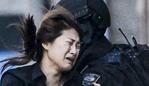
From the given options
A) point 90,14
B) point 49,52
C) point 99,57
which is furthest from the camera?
point 90,14

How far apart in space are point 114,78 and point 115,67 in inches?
3.5

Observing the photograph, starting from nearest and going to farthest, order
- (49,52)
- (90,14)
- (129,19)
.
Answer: (49,52)
(90,14)
(129,19)

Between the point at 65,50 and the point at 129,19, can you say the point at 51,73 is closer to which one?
the point at 65,50

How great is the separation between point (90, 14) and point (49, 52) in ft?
1.84

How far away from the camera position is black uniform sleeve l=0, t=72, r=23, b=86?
445 centimetres

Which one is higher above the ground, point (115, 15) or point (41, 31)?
point (41, 31)

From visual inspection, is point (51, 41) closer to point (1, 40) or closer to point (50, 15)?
point (50, 15)

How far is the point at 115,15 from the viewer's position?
6230 millimetres

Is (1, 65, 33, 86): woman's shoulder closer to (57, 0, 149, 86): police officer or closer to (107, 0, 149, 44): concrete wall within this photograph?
(57, 0, 149, 86): police officer

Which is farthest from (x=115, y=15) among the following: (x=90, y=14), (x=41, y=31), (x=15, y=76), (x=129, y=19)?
(x=15, y=76)

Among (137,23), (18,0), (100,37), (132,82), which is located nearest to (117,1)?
(137,23)

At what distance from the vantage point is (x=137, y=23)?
6.23m

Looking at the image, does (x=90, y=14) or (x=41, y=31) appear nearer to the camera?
(x=41, y=31)

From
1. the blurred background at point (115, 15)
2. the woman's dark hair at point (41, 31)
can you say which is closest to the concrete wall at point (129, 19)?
the blurred background at point (115, 15)
